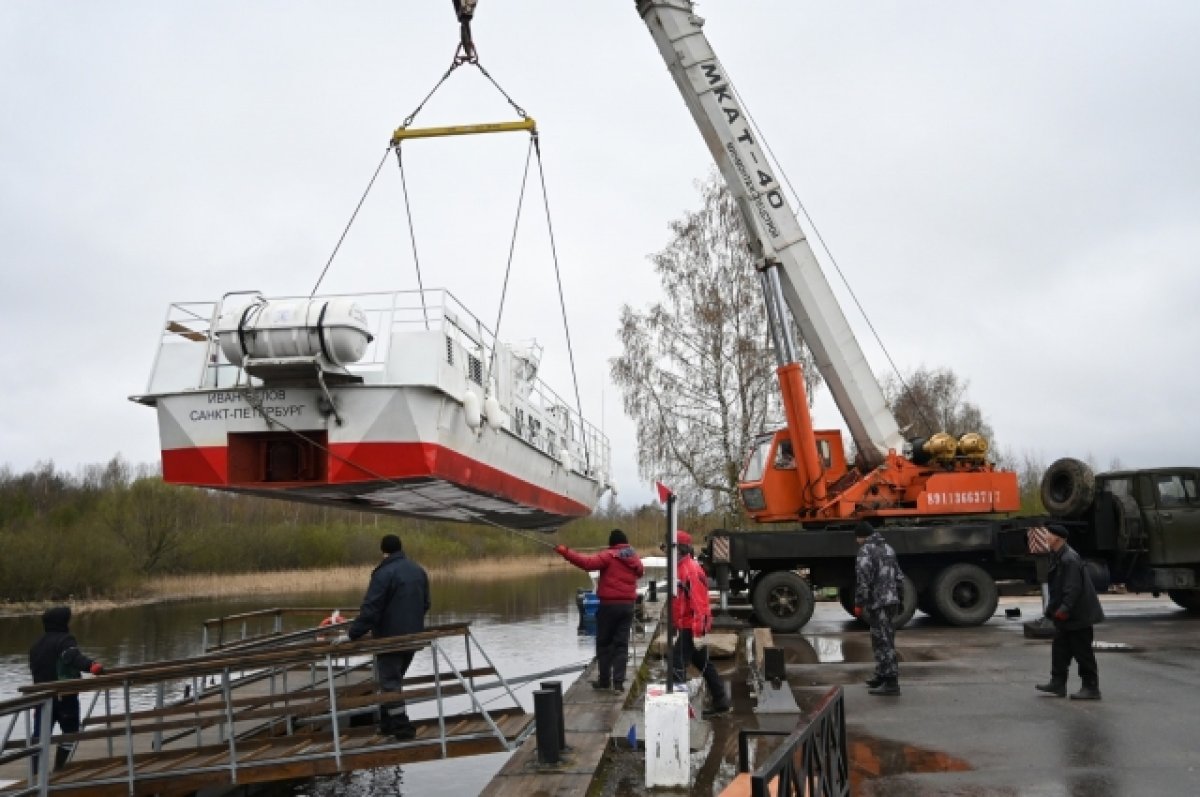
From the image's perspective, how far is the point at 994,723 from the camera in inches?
296

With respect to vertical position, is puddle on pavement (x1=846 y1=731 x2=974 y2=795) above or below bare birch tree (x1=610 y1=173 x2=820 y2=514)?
below

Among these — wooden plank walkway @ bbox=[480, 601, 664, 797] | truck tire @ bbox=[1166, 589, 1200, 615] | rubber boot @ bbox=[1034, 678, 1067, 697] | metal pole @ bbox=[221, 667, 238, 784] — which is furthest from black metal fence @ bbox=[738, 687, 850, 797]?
truck tire @ bbox=[1166, 589, 1200, 615]

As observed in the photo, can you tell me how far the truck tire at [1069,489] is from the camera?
14047 mm

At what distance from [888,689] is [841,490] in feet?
17.2

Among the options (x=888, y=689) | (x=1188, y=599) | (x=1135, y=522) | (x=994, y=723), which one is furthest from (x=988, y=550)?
(x=994, y=723)

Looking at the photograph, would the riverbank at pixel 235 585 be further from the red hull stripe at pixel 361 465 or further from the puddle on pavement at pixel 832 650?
the red hull stripe at pixel 361 465

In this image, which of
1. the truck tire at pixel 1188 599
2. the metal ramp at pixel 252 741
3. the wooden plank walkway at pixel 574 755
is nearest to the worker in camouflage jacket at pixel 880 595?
the wooden plank walkway at pixel 574 755

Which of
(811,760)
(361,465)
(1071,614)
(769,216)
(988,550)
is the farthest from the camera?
(988,550)

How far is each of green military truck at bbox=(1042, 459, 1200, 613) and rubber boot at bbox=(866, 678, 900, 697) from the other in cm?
675

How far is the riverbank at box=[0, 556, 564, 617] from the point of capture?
106ft

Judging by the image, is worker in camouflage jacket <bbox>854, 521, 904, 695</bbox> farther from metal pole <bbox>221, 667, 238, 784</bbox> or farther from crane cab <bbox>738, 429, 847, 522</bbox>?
crane cab <bbox>738, 429, 847, 522</bbox>

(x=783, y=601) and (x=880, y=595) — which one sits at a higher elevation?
(x=880, y=595)

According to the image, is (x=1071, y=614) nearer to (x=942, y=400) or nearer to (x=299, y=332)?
(x=299, y=332)

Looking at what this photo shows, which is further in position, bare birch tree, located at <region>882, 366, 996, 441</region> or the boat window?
bare birch tree, located at <region>882, 366, 996, 441</region>
